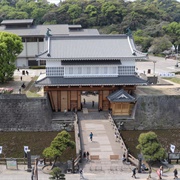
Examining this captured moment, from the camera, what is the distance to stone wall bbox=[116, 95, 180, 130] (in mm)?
34344

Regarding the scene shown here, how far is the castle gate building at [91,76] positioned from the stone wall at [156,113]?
1.30 m

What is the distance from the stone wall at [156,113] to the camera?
113 feet

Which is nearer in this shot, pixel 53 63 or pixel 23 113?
pixel 23 113

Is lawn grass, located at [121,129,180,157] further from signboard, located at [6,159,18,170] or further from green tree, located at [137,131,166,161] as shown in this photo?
signboard, located at [6,159,18,170]

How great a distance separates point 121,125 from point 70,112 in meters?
6.69

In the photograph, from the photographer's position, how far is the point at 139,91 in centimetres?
3750

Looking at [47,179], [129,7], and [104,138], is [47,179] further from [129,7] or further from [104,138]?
[129,7]

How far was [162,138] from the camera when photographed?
31516mm

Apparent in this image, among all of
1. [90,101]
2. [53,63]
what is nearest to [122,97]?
[90,101]

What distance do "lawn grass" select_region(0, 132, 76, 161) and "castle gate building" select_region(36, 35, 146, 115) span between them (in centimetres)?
499

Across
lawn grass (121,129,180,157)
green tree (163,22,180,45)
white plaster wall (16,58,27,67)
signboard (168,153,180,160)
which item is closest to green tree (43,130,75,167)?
lawn grass (121,129,180,157)

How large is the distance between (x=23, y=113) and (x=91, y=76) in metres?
9.49

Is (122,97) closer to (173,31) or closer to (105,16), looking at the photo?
(173,31)

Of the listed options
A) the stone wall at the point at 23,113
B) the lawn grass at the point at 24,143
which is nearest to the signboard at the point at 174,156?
the lawn grass at the point at 24,143
